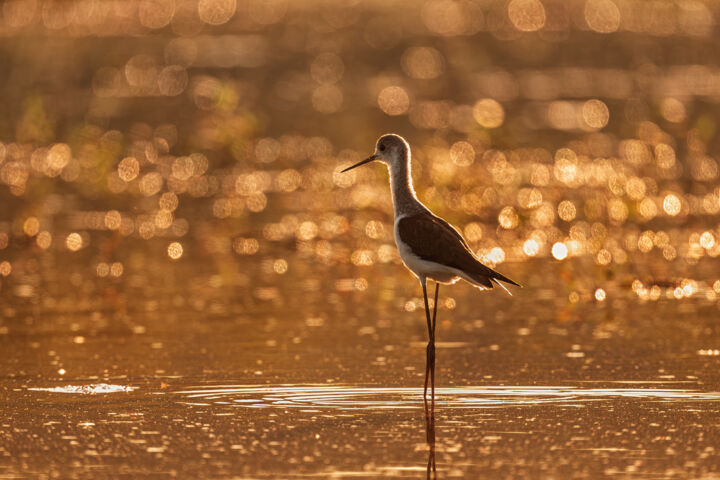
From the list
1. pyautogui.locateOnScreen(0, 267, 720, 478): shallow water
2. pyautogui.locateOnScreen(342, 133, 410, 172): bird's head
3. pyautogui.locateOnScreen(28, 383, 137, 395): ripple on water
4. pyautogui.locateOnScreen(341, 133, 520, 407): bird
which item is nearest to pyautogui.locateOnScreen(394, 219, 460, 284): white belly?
pyautogui.locateOnScreen(341, 133, 520, 407): bird

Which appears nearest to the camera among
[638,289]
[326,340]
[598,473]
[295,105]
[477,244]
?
[598,473]

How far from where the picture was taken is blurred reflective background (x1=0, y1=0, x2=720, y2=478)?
817cm

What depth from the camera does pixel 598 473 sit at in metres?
7.36

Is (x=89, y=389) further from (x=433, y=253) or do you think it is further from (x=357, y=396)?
(x=433, y=253)

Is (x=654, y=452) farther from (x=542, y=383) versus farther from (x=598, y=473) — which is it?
(x=542, y=383)

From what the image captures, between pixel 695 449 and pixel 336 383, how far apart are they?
97.7 inches

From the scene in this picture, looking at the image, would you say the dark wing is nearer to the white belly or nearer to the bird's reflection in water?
the white belly

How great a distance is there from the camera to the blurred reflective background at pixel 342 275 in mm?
8172

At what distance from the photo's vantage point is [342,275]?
551 inches

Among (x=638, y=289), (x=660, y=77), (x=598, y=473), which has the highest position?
(x=660, y=77)

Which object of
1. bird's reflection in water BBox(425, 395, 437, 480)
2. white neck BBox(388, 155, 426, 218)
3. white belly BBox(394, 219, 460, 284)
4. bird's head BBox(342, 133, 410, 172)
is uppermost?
bird's head BBox(342, 133, 410, 172)

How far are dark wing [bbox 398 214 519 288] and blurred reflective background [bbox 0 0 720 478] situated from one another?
65 cm

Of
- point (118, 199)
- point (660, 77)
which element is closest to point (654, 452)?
point (118, 199)

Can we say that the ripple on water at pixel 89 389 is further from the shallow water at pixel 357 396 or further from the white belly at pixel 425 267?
the white belly at pixel 425 267
